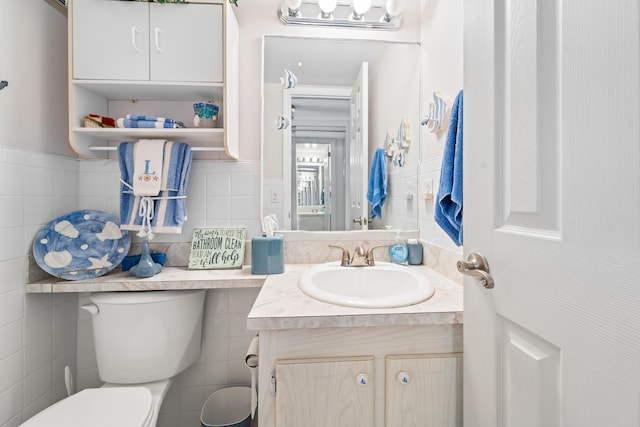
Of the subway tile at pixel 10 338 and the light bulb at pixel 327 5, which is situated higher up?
the light bulb at pixel 327 5

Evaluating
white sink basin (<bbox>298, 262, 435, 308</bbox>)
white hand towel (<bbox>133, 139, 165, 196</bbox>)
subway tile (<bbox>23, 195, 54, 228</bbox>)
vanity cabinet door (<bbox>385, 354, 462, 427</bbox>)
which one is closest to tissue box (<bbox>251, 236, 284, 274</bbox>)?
white sink basin (<bbox>298, 262, 435, 308</bbox>)

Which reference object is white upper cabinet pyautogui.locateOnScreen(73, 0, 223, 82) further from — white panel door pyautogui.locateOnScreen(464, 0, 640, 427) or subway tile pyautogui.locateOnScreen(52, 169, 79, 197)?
white panel door pyautogui.locateOnScreen(464, 0, 640, 427)

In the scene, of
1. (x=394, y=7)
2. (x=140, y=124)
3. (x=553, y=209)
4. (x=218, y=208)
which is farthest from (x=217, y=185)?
(x=553, y=209)

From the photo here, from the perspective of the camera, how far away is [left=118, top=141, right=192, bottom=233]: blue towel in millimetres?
1409

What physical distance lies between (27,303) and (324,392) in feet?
3.97

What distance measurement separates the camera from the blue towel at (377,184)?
1.62 m

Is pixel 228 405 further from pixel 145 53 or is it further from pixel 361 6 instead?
pixel 361 6

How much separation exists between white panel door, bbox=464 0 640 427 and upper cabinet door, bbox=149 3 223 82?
0.99 meters

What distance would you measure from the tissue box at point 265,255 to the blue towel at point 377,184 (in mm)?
529

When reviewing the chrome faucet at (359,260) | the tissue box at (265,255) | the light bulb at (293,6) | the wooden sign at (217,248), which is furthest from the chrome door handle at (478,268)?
the light bulb at (293,6)

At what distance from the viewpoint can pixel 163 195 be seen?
1.43m

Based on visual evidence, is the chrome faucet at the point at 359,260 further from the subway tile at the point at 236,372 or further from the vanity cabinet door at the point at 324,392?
the subway tile at the point at 236,372

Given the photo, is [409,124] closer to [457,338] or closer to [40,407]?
[457,338]

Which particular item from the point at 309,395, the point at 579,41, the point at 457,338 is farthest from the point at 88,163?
the point at 579,41
